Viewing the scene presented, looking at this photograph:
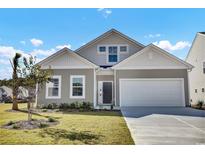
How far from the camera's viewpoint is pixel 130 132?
7059 mm

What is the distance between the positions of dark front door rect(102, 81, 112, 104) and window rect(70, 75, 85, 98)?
2.32m

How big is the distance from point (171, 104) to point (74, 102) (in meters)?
7.38

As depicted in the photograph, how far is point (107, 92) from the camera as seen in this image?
17.6 metres

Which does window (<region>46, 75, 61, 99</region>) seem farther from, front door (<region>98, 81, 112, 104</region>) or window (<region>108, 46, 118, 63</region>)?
window (<region>108, 46, 118, 63</region>)

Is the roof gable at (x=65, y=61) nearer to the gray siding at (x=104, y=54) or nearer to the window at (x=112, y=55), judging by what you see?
the gray siding at (x=104, y=54)

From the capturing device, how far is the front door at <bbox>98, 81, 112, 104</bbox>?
17484 mm

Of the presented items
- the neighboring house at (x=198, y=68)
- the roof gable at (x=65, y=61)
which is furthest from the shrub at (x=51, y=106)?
the neighboring house at (x=198, y=68)

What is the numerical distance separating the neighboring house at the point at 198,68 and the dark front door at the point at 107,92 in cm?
835

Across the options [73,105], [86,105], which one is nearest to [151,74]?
[86,105]

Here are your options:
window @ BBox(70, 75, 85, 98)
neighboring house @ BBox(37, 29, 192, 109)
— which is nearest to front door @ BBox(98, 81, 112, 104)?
neighboring house @ BBox(37, 29, 192, 109)

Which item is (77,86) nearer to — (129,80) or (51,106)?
(51,106)
